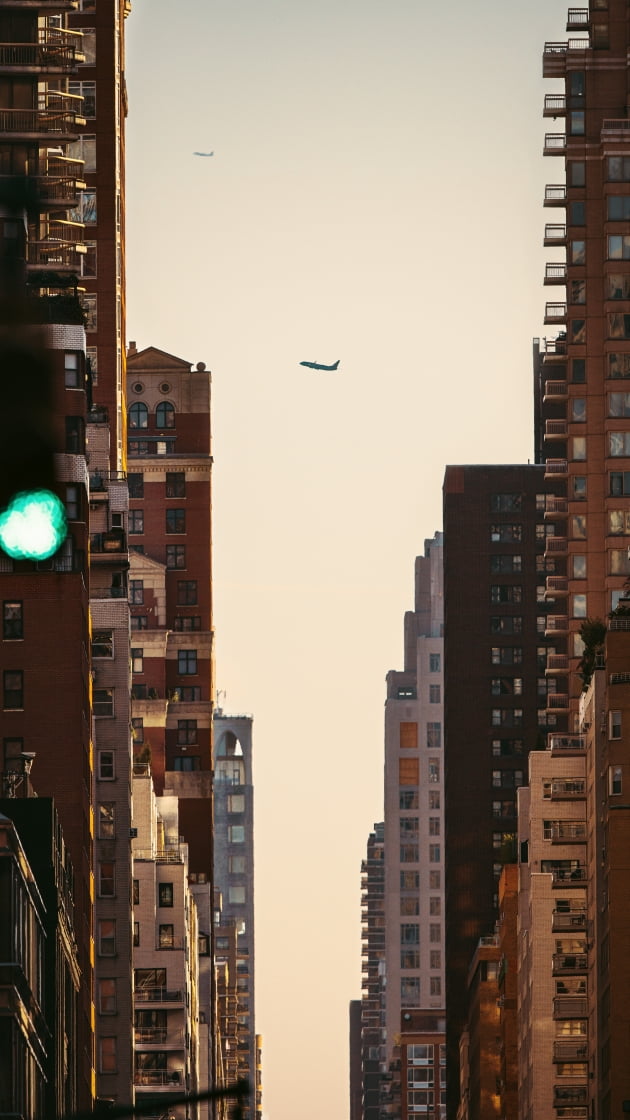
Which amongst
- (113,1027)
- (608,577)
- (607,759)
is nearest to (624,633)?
(607,759)

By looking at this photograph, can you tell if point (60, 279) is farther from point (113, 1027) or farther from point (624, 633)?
point (113, 1027)

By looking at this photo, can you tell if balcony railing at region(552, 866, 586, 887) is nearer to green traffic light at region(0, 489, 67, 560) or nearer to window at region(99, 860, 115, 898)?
window at region(99, 860, 115, 898)

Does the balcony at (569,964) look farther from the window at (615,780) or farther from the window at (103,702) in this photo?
the window at (103,702)

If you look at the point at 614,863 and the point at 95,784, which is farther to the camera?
the point at 95,784

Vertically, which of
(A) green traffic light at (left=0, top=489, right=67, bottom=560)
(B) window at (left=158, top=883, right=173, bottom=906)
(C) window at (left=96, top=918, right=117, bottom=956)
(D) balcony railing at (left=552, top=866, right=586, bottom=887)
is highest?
(A) green traffic light at (left=0, top=489, right=67, bottom=560)

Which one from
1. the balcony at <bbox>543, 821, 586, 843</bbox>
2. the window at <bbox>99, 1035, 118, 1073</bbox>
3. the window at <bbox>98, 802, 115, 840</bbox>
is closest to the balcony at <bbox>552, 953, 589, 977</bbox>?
the balcony at <bbox>543, 821, 586, 843</bbox>

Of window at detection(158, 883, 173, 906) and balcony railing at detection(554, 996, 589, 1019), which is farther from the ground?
window at detection(158, 883, 173, 906)

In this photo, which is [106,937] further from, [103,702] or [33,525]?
[33,525]
